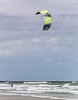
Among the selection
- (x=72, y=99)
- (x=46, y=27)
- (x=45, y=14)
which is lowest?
(x=72, y=99)

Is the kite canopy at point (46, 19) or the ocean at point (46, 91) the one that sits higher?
the kite canopy at point (46, 19)

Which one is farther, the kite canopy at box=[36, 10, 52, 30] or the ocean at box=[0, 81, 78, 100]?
the ocean at box=[0, 81, 78, 100]

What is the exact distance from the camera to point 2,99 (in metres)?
18.2

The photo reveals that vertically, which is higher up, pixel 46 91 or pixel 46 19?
pixel 46 19

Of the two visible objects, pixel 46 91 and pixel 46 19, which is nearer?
pixel 46 19

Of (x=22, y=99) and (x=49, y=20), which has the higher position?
(x=49, y=20)

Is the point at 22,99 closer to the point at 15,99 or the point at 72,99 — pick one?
the point at 15,99

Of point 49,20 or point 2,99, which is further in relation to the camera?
point 2,99

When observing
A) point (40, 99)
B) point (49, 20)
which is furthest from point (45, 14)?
point (40, 99)

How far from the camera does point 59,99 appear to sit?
60.3 feet

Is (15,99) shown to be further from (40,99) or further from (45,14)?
(45,14)

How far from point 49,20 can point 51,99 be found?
6.25 m

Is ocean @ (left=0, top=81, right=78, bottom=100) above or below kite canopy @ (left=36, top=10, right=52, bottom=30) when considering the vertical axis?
below

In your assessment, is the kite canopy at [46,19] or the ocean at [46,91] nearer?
Result: the kite canopy at [46,19]
